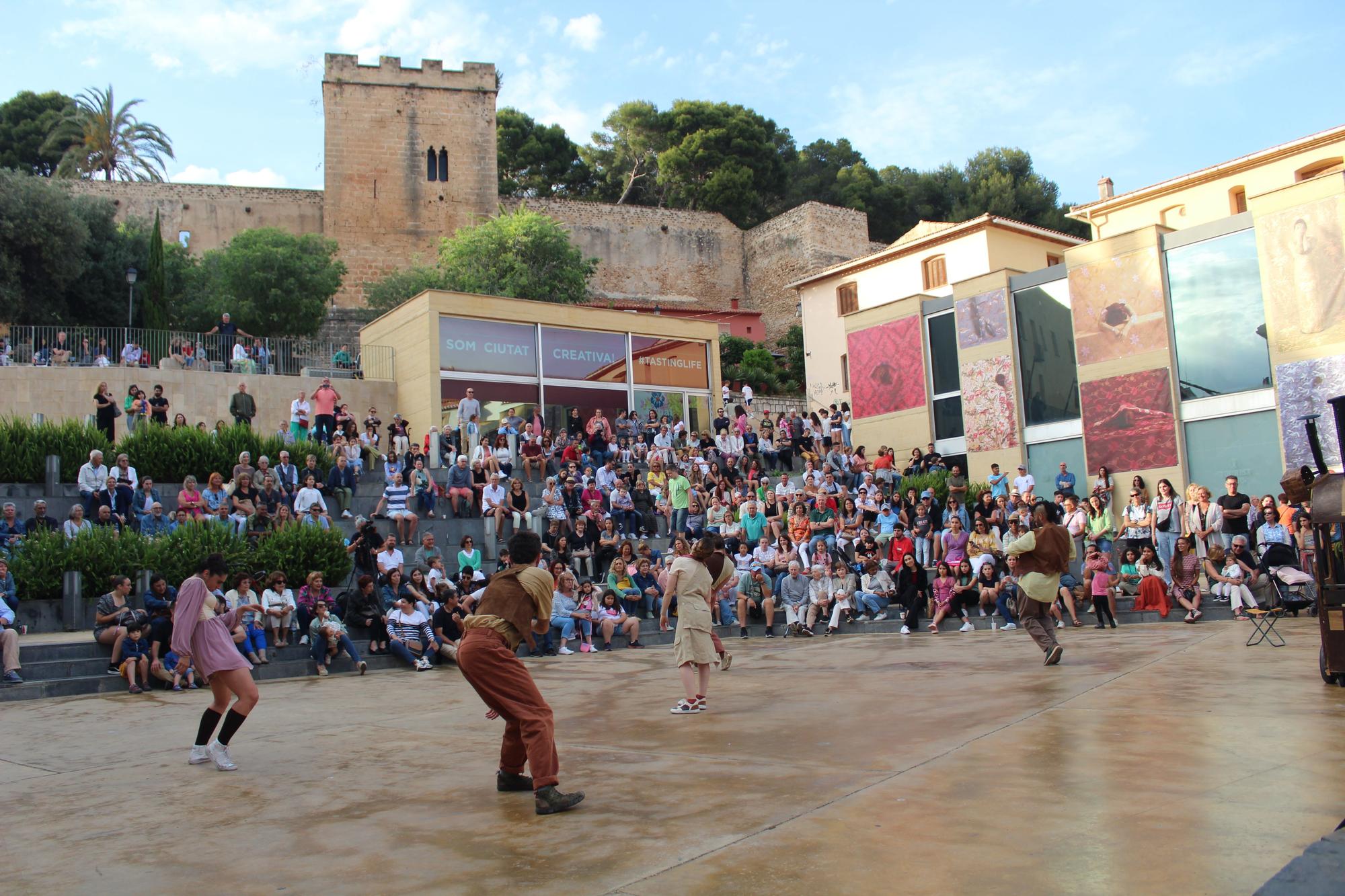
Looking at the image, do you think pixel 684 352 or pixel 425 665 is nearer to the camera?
pixel 425 665

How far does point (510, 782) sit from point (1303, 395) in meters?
20.3

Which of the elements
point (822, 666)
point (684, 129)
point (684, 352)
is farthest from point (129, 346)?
point (684, 129)

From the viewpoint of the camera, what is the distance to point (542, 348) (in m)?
25.5

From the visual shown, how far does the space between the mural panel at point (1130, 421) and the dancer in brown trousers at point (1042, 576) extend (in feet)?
44.1

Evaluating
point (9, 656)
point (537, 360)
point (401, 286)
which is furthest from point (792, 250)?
point (9, 656)

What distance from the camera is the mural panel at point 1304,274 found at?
2053 cm

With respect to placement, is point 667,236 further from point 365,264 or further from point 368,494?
point 368,494

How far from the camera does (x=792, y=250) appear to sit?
55531 mm

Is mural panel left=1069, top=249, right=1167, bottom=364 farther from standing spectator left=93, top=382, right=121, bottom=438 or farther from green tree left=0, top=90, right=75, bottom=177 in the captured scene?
green tree left=0, top=90, right=75, bottom=177

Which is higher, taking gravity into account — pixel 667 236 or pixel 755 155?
pixel 755 155

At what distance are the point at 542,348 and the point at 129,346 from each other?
31.5 ft

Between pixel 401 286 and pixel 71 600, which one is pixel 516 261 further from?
pixel 71 600

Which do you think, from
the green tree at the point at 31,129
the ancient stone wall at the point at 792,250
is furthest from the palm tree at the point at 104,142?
the ancient stone wall at the point at 792,250

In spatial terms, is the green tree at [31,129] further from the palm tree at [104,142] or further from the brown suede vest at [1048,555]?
the brown suede vest at [1048,555]
